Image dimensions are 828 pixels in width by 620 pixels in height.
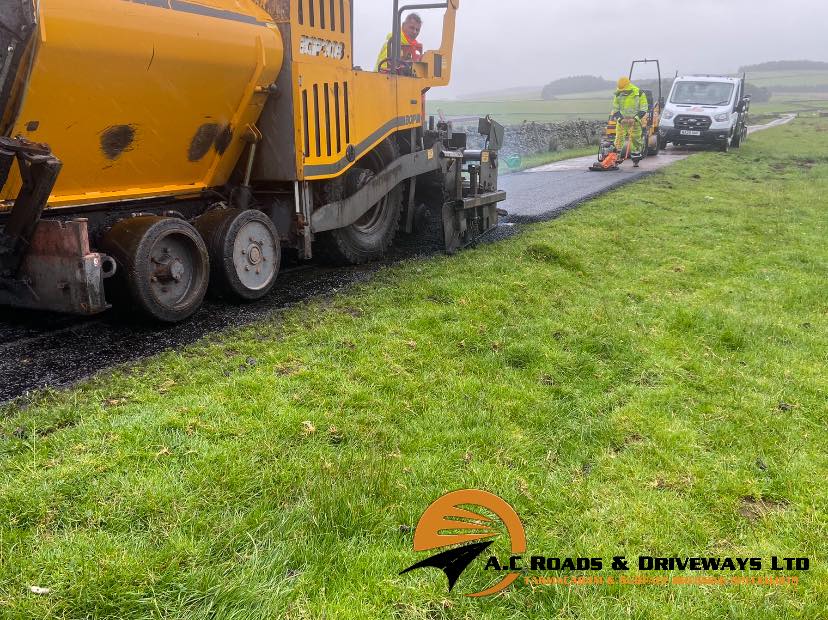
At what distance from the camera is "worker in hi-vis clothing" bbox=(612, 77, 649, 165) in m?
16.5

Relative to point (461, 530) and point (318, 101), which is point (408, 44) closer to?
point (318, 101)

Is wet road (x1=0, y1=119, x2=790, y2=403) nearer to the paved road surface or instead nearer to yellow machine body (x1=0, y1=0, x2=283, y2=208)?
yellow machine body (x1=0, y1=0, x2=283, y2=208)

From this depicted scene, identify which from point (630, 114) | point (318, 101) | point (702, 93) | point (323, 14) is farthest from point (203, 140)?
point (702, 93)

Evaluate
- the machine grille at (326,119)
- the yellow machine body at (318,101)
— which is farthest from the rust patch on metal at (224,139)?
the machine grille at (326,119)

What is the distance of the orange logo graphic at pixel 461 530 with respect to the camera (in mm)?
2504

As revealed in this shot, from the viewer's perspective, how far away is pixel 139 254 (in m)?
4.51

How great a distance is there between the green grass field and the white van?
16.2 m

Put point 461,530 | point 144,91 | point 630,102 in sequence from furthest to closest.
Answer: point 630,102
point 144,91
point 461,530

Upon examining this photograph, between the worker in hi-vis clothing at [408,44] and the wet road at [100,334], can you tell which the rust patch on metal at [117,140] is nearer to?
the wet road at [100,334]

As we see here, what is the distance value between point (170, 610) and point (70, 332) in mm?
3130

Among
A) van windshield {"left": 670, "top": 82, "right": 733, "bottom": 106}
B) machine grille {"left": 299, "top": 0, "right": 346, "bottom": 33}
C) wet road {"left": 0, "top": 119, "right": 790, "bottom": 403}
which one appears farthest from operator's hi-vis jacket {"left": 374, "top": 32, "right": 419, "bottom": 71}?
van windshield {"left": 670, "top": 82, "right": 733, "bottom": 106}

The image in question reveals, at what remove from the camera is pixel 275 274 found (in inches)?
226

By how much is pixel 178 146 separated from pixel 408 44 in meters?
3.79

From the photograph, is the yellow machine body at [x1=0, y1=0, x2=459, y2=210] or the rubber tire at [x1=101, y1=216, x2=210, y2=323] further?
the rubber tire at [x1=101, y1=216, x2=210, y2=323]
